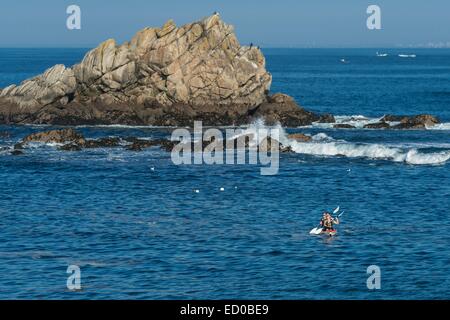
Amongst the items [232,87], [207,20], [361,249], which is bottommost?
[361,249]

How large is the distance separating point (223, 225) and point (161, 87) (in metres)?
57.9

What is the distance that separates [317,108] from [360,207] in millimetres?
84284

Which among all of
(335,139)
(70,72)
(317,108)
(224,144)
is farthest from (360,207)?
(317,108)

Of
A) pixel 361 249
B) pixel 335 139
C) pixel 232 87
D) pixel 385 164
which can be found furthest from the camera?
pixel 232 87

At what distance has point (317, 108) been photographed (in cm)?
14788

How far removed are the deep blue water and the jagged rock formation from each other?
61.1 feet

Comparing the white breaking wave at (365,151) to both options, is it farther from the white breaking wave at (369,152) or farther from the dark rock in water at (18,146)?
the dark rock in water at (18,146)

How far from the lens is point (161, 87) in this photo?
114625mm

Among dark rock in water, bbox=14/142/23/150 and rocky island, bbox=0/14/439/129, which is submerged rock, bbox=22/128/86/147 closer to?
dark rock in water, bbox=14/142/23/150

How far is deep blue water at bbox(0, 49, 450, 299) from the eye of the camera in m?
45.4

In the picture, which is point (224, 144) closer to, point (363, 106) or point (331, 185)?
point (331, 185)

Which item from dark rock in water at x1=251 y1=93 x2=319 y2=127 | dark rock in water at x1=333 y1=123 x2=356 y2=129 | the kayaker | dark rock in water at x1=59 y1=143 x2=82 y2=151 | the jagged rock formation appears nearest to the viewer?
the kayaker

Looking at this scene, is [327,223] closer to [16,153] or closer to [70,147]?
[16,153]

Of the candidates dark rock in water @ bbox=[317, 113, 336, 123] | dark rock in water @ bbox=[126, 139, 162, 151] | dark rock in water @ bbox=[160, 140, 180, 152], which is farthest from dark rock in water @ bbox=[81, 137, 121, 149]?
dark rock in water @ bbox=[317, 113, 336, 123]
